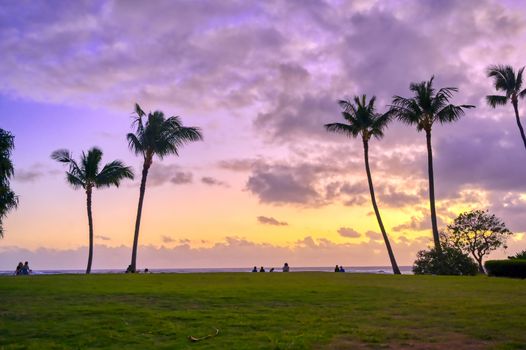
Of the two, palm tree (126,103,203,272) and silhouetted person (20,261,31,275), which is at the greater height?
palm tree (126,103,203,272)

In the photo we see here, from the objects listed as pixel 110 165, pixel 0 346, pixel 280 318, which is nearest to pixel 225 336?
pixel 280 318

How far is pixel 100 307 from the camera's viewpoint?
640 inches

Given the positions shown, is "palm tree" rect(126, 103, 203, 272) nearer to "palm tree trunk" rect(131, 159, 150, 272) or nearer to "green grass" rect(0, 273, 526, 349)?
"palm tree trunk" rect(131, 159, 150, 272)

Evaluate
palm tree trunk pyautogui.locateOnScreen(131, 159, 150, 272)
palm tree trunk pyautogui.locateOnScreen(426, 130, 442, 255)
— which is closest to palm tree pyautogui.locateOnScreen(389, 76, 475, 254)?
palm tree trunk pyautogui.locateOnScreen(426, 130, 442, 255)

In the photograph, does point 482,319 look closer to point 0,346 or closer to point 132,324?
point 132,324

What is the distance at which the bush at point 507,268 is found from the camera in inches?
1457

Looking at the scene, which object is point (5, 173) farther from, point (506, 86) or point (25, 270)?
point (506, 86)

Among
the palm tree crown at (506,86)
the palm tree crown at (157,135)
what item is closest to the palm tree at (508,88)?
the palm tree crown at (506,86)

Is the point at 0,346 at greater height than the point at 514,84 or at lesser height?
lesser

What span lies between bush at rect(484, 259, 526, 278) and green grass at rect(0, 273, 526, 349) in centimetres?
1732

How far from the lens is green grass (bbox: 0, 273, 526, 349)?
11898 millimetres

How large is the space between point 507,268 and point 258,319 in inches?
1149

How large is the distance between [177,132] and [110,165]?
7.23 m

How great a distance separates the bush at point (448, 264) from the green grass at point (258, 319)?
2002cm
